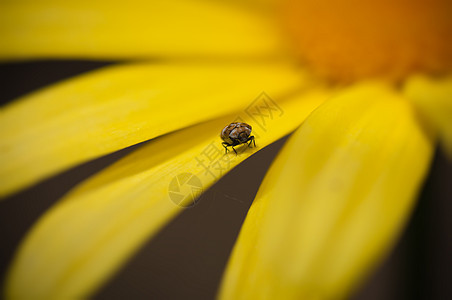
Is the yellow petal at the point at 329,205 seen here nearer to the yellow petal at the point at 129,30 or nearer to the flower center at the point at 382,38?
the flower center at the point at 382,38

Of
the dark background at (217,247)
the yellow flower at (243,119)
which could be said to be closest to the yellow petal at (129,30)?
the yellow flower at (243,119)

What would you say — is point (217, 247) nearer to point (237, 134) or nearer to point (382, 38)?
point (237, 134)

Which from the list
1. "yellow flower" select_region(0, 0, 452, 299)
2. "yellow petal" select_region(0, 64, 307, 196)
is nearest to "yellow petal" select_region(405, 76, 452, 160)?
"yellow flower" select_region(0, 0, 452, 299)

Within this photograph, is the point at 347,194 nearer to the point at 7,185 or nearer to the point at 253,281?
the point at 253,281

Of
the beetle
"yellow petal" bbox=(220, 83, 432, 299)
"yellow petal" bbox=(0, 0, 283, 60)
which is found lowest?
"yellow petal" bbox=(220, 83, 432, 299)

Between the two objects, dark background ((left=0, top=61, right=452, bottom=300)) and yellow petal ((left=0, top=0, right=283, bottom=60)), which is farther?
yellow petal ((left=0, top=0, right=283, bottom=60))

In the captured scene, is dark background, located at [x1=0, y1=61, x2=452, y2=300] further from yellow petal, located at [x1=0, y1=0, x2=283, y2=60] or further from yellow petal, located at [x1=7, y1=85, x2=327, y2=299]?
yellow petal, located at [x1=0, y1=0, x2=283, y2=60]

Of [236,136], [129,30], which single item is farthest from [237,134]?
[129,30]
